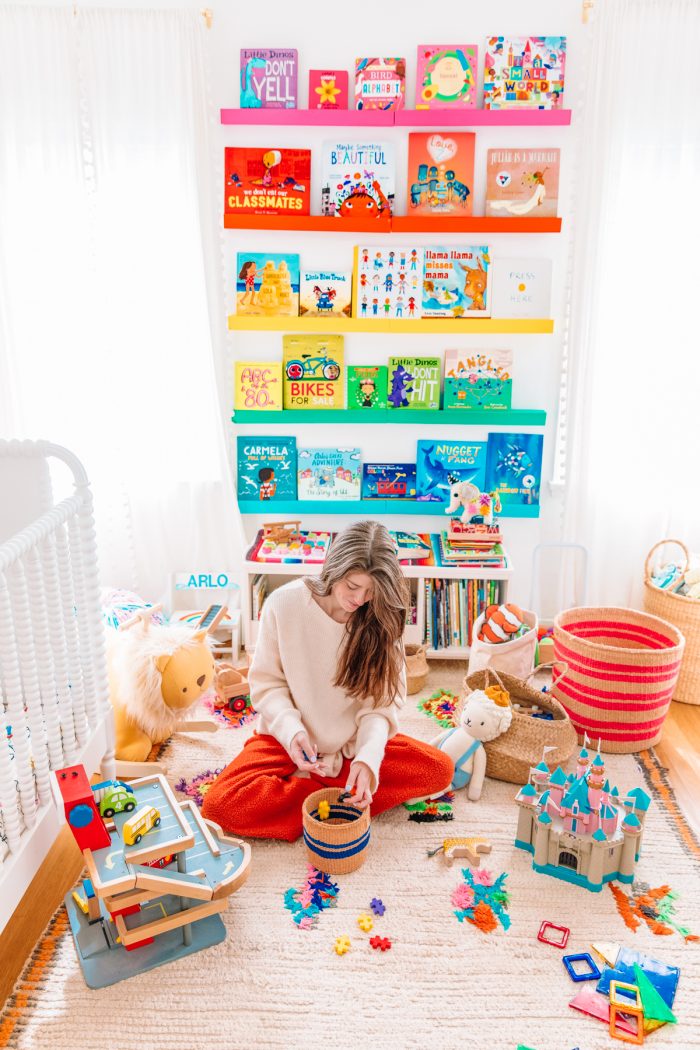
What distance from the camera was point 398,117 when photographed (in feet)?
9.18

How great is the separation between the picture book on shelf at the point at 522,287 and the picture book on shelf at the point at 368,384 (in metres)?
0.48

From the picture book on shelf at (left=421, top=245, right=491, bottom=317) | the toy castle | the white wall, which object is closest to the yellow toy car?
the toy castle

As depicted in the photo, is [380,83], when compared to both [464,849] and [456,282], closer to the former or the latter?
[456,282]

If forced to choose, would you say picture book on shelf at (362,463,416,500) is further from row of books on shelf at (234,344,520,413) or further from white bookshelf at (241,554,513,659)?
white bookshelf at (241,554,513,659)

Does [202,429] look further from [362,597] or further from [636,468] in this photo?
[636,468]

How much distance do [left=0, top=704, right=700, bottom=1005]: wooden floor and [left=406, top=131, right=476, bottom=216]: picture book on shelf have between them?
1.90 m

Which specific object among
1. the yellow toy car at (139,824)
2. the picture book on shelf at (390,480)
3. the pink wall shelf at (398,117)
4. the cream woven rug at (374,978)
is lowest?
the cream woven rug at (374,978)

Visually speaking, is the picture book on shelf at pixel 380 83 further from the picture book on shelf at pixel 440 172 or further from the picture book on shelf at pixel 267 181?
the picture book on shelf at pixel 267 181

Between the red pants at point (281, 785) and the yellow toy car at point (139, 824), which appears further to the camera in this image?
the red pants at point (281, 785)

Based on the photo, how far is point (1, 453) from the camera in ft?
6.66

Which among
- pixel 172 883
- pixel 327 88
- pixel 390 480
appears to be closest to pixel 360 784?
pixel 172 883

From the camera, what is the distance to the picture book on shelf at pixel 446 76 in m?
2.78

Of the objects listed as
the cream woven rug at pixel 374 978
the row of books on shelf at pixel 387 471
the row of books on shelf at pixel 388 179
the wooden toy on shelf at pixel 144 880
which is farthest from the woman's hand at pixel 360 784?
the row of books on shelf at pixel 388 179

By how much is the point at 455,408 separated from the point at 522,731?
4.08 feet
